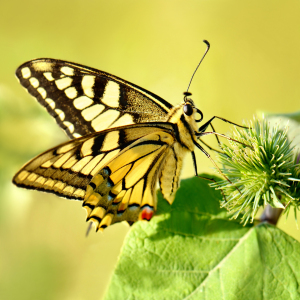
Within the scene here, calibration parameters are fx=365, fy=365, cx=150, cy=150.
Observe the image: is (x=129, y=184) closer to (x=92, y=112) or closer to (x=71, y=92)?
(x=92, y=112)

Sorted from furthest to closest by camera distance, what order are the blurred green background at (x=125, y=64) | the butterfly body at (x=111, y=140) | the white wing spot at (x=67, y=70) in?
the blurred green background at (x=125, y=64) → the white wing spot at (x=67, y=70) → the butterfly body at (x=111, y=140)

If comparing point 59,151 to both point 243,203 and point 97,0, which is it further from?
point 97,0

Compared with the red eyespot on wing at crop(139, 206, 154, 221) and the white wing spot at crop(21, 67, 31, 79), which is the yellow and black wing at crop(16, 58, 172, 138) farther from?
the red eyespot on wing at crop(139, 206, 154, 221)

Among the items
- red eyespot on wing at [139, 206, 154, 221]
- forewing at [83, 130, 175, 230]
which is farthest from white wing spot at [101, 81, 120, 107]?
red eyespot on wing at [139, 206, 154, 221]

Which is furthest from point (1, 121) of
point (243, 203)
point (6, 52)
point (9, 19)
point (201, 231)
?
point (9, 19)

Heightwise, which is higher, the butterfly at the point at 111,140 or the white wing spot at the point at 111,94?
the white wing spot at the point at 111,94

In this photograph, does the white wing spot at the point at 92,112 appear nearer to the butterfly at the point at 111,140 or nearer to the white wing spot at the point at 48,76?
the butterfly at the point at 111,140

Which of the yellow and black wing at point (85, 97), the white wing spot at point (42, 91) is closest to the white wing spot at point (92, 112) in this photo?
the yellow and black wing at point (85, 97)

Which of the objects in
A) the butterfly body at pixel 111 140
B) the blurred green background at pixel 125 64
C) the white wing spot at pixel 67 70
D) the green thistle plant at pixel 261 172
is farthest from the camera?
the blurred green background at pixel 125 64

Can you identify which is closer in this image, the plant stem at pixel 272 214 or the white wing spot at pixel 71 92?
the plant stem at pixel 272 214
